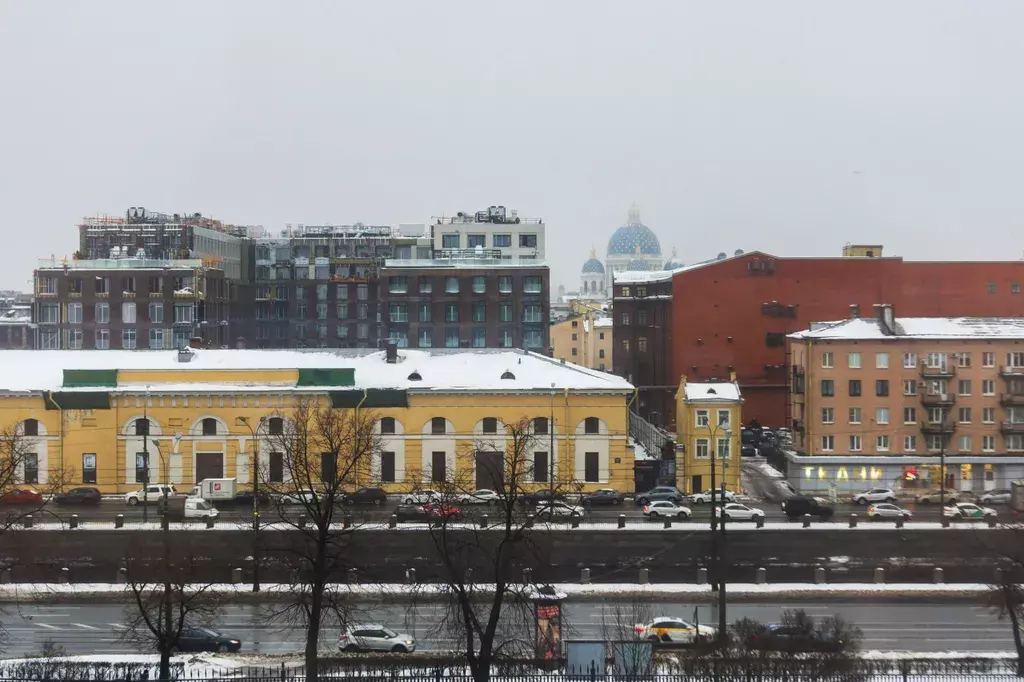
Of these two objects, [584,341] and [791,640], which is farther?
[584,341]

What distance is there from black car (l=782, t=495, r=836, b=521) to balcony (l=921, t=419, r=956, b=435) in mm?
6218

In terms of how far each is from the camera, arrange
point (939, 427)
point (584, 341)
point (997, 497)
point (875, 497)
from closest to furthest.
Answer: point (997, 497), point (875, 497), point (939, 427), point (584, 341)

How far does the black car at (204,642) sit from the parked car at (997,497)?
78.9ft

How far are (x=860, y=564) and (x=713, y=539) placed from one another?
4401 millimetres

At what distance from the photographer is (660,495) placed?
122ft

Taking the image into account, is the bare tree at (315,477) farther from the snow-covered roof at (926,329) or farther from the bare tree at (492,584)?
the snow-covered roof at (926,329)

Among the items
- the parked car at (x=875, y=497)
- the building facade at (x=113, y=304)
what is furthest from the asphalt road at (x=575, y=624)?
the building facade at (x=113, y=304)

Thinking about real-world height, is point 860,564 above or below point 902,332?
below

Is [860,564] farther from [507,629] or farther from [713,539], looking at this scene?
[507,629]

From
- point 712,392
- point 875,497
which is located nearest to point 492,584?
point 712,392

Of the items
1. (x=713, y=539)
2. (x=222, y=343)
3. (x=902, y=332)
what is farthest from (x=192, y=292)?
(x=713, y=539)

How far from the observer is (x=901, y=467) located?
40469 mm

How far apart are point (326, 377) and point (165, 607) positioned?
17.5 meters

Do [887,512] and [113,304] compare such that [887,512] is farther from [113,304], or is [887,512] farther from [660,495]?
[113,304]
